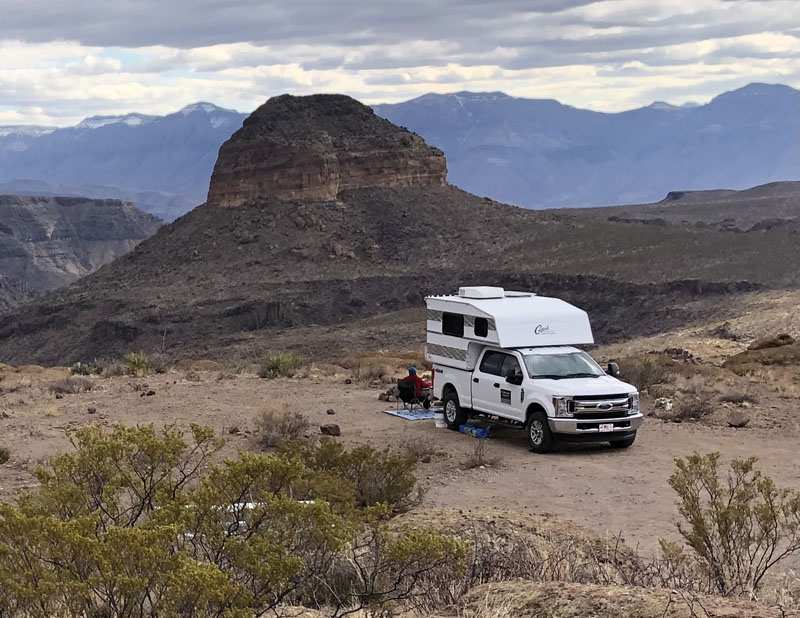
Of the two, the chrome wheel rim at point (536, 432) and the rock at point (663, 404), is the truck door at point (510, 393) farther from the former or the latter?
the rock at point (663, 404)

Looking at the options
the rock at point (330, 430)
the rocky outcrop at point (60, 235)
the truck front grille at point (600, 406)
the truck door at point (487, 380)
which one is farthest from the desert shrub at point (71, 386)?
the rocky outcrop at point (60, 235)

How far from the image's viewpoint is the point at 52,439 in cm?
1569

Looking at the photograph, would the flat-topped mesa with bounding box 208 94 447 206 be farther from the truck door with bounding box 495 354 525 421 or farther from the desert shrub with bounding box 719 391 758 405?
the truck door with bounding box 495 354 525 421

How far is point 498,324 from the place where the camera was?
15.7m

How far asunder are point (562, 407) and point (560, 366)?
113 cm

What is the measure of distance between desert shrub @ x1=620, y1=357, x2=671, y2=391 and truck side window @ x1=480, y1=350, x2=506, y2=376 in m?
5.16

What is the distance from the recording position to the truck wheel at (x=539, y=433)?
1483 cm

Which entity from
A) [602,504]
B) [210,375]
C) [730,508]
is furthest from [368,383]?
[730,508]

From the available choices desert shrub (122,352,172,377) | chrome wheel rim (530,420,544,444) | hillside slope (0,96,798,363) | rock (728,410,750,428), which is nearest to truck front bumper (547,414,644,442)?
chrome wheel rim (530,420,544,444)

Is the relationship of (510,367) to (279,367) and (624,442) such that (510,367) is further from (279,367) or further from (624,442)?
(279,367)

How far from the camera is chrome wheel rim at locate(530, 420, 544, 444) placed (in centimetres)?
1496

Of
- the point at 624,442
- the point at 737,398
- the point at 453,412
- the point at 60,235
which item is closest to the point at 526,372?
the point at 624,442

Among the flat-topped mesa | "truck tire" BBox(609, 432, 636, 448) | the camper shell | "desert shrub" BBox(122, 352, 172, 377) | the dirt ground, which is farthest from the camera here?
the flat-topped mesa

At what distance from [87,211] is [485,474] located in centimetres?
17042
